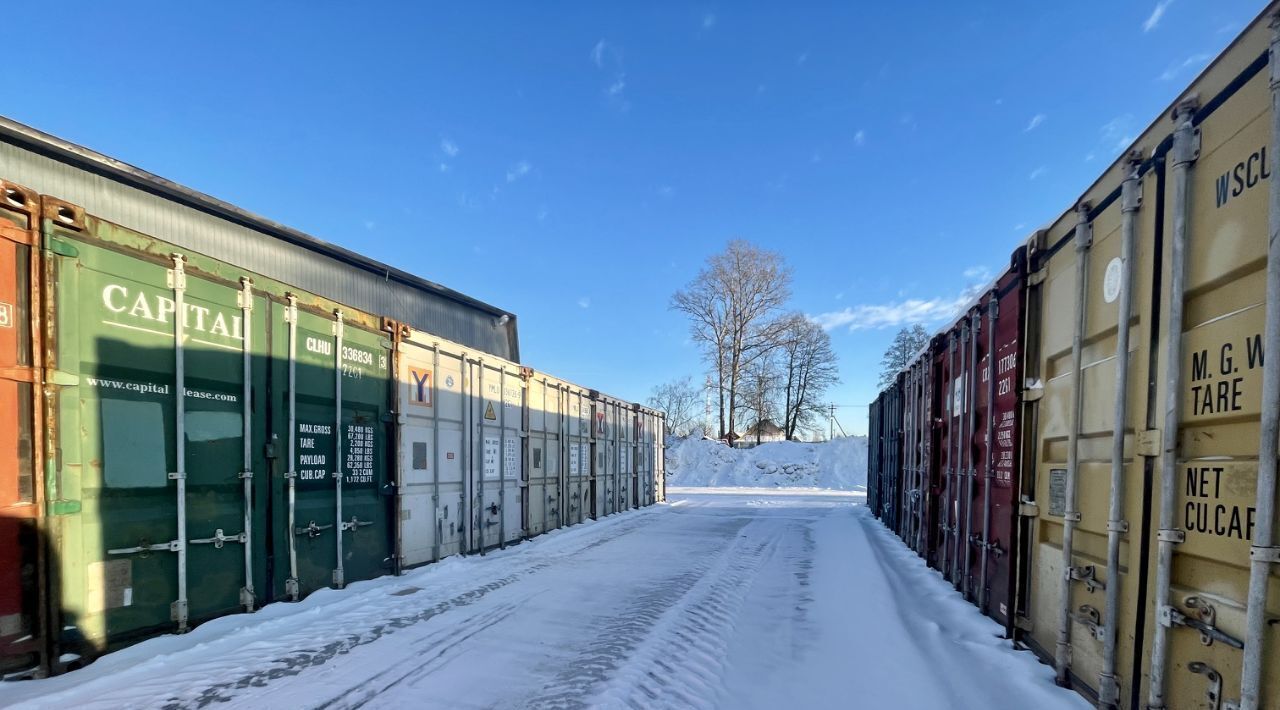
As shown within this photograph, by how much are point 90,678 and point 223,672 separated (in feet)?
2.65

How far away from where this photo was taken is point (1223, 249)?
2637 millimetres

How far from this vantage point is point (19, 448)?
156 inches

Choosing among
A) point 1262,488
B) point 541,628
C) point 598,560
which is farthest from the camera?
point 598,560

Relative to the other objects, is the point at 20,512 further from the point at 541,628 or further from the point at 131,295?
the point at 541,628

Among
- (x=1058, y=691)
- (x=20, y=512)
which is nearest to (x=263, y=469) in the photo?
(x=20, y=512)

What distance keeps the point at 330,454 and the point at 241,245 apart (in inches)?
384

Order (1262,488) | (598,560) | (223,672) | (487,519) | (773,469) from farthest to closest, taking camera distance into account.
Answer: (773,469) < (487,519) < (598,560) < (223,672) < (1262,488)

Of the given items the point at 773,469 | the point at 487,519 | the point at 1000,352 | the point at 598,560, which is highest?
the point at 773,469

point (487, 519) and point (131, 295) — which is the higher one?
point (131, 295)

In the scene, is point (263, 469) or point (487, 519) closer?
point (263, 469)

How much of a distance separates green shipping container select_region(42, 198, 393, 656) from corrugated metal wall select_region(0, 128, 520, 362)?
4712 millimetres

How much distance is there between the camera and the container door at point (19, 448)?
387cm

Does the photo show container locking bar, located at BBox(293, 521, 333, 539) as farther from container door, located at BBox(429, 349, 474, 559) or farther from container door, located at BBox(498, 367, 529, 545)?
container door, located at BBox(498, 367, 529, 545)

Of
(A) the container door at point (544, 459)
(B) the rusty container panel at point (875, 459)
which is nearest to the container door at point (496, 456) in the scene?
(A) the container door at point (544, 459)
